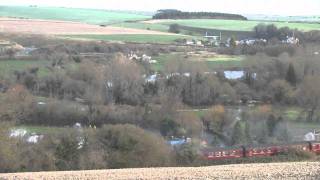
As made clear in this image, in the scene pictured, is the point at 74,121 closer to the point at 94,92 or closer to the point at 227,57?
the point at 94,92

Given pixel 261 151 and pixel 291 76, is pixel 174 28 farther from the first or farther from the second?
pixel 261 151

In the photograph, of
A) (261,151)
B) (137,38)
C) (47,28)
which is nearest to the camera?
(261,151)

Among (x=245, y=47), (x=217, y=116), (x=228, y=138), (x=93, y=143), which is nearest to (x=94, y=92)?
(x=217, y=116)

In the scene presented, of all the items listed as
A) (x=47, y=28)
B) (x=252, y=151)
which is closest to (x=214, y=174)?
(x=252, y=151)

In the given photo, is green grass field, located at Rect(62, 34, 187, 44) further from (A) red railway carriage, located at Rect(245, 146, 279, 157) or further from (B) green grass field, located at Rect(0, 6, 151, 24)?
(A) red railway carriage, located at Rect(245, 146, 279, 157)

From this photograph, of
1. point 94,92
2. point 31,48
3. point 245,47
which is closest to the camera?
point 94,92

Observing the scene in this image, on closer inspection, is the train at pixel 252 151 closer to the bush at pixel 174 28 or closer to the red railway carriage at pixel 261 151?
the red railway carriage at pixel 261 151

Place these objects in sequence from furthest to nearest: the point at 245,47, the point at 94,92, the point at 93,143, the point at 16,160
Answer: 1. the point at 245,47
2. the point at 94,92
3. the point at 93,143
4. the point at 16,160

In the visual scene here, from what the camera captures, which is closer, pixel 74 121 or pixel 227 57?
pixel 74 121
